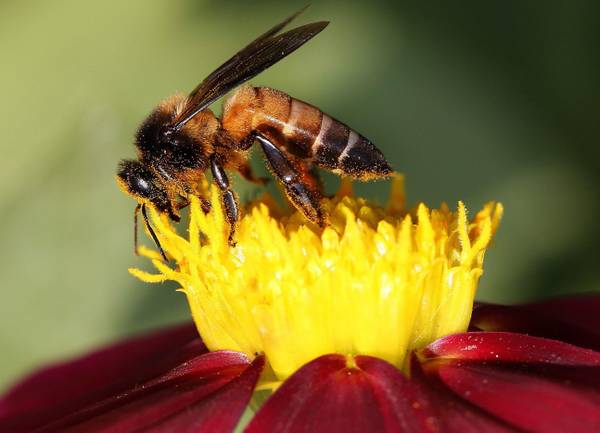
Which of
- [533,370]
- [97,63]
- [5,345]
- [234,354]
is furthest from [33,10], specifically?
[533,370]

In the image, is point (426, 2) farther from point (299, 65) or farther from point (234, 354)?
point (234, 354)

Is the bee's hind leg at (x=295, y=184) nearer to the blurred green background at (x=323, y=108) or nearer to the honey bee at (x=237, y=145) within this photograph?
the honey bee at (x=237, y=145)

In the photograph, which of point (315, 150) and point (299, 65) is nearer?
point (315, 150)

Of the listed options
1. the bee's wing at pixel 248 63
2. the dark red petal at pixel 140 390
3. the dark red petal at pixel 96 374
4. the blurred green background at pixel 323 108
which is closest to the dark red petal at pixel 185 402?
the dark red petal at pixel 140 390

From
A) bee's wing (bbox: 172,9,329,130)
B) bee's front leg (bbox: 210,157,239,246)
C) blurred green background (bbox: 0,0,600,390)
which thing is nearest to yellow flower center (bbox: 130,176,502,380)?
bee's front leg (bbox: 210,157,239,246)

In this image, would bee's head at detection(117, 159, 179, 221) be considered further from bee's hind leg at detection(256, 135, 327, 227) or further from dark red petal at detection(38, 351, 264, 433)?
dark red petal at detection(38, 351, 264, 433)

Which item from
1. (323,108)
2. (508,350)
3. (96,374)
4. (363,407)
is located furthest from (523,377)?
(323,108)

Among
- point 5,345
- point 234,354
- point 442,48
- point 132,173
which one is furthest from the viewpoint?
point 442,48
